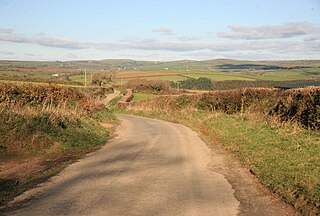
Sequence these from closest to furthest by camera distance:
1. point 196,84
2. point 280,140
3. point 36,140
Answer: point 36,140
point 280,140
point 196,84

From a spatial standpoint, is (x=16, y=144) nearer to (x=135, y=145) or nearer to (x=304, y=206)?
(x=135, y=145)

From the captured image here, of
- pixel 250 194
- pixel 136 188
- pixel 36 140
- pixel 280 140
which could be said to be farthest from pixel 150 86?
pixel 250 194

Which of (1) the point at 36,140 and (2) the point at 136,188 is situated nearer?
(2) the point at 136,188

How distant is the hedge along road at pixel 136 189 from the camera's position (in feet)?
20.4

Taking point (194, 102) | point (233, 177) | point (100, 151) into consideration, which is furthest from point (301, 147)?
point (194, 102)

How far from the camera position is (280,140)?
1379 centimetres

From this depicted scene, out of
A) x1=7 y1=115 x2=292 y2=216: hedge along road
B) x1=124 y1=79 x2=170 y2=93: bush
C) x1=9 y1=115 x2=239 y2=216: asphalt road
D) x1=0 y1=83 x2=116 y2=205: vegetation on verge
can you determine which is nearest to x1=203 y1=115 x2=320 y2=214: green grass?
x1=7 y1=115 x2=292 y2=216: hedge along road

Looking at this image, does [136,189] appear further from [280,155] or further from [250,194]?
[280,155]

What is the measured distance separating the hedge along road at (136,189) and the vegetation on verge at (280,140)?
3.32ft

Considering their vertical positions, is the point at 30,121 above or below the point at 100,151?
above

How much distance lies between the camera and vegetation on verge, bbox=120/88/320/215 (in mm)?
7658

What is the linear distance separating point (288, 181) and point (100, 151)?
6846mm

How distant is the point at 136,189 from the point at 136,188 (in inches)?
3.1

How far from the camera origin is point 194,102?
37.2 meters
